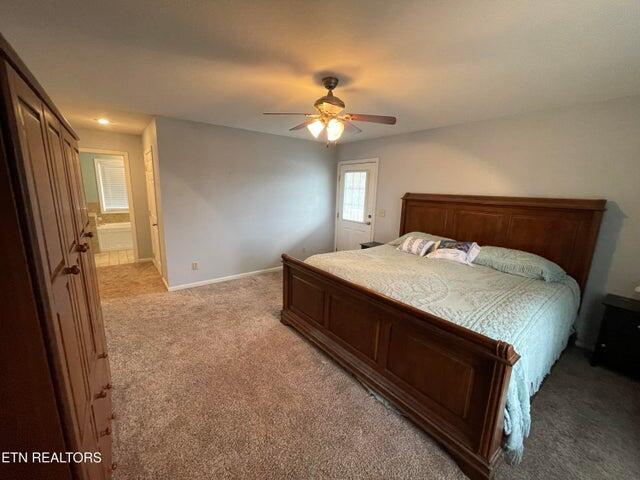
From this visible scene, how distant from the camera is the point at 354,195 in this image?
4.98m

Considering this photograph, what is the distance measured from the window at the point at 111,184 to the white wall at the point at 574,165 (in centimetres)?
712

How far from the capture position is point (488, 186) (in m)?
3.19

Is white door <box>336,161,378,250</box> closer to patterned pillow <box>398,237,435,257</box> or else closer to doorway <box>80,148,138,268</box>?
patterned pillow <box>398,237,435,257</box>

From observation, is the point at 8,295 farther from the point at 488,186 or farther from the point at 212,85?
the point at 488,186

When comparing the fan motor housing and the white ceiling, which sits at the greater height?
the white ceiling

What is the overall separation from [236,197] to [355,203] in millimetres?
2138

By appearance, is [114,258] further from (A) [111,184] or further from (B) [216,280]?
(B) [216,280]

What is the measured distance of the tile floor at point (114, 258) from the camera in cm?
501

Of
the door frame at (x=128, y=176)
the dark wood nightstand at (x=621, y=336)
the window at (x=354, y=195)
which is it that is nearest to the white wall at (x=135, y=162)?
the door frame at (x=128, y=176)

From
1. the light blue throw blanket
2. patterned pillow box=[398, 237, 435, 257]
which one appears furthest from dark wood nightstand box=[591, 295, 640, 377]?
patterned pillow box=[398, 237, 435, 257]

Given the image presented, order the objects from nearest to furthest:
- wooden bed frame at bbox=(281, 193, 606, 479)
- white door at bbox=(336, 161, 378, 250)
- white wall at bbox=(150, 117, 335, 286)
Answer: wooden bed frame at bbox=(281, 193, 606, 479) < white wall at bbox=(150, 117, 335, 286) < white door at bbox=(336, 161, 378, 250)

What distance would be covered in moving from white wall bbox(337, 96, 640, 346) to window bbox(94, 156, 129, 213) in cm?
712

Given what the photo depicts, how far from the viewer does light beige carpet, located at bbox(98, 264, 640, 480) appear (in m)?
1.50

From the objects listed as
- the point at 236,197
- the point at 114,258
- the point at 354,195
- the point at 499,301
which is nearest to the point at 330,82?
the point at 499,301
